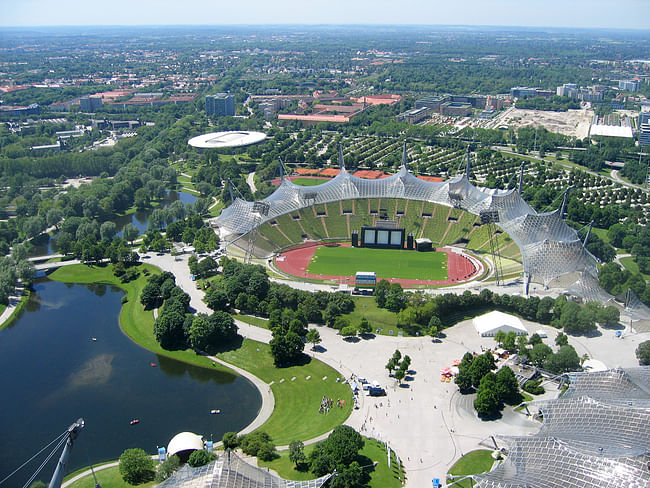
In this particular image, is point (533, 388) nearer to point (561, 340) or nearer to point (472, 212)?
point (561, 340)

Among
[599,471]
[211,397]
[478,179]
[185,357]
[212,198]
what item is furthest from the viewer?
[478,179]

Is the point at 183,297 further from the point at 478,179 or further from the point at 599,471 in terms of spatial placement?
the point at 478,179

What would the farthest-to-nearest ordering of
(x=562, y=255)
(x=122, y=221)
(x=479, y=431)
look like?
(x=122, y=221) → (x=562, y=255) → (x=479, y=431)

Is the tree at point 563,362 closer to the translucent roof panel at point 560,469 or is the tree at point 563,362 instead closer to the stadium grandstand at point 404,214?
the translucent roof panel at point 560,469

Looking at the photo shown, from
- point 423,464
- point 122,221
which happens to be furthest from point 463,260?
point 122,221

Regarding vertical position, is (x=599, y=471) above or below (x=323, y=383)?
above

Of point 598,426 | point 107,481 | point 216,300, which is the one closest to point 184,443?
point 107,481
